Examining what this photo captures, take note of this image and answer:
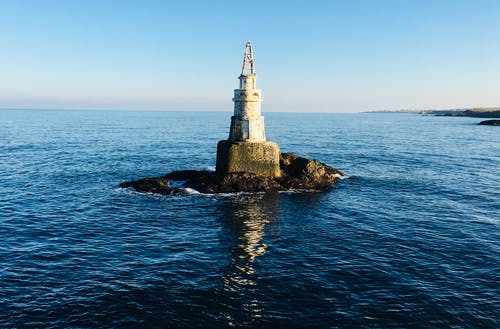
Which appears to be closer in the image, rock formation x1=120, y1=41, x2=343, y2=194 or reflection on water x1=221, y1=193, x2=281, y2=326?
reflection on water x1=221, y1=193, x2=281, y2=326

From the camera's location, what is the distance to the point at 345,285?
19.2m

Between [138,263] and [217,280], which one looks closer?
[217,280]

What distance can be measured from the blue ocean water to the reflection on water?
91 millimetres

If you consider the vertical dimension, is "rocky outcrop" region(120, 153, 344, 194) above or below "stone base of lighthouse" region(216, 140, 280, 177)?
below

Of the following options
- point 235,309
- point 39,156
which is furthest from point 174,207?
point 39,156

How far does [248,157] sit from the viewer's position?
40.2 meters

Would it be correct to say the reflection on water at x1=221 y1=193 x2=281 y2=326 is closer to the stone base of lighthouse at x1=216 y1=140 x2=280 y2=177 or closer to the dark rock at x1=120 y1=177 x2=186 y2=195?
the stone base of lighthouse at x1=216 y1=140 x2=280 y2=177

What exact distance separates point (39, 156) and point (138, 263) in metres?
45.5

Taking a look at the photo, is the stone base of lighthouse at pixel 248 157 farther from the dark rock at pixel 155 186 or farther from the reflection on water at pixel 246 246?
the dark rock at pixel 155 186

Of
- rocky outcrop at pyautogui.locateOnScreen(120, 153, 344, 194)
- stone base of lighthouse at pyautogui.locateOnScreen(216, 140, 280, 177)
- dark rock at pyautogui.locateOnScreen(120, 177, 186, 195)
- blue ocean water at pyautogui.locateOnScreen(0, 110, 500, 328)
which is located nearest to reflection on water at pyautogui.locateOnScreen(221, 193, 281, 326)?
blue ocean water at pyautogui.locateOnScreen(0, 110, 500, 328)

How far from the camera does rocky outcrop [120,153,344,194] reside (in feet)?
125

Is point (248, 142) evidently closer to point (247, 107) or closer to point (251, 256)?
point (247, 107)

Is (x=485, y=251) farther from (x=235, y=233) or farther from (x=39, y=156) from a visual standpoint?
(x=39, y=156)

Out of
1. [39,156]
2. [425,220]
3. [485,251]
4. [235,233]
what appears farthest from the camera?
[39,156]
